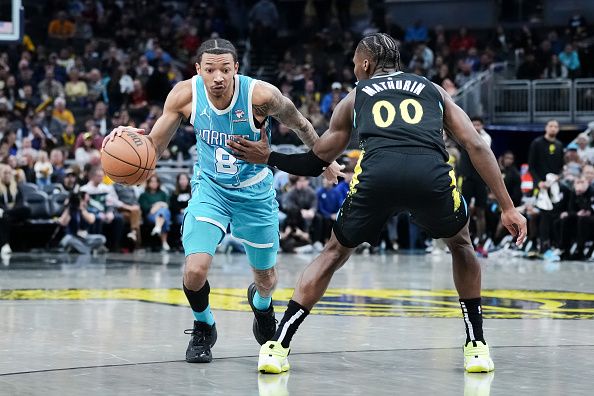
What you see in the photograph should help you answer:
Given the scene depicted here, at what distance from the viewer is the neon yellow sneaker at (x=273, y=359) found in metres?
6.25

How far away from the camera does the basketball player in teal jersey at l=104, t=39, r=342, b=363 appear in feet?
22.9

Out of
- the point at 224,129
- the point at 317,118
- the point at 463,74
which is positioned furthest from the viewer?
the point at 463,74

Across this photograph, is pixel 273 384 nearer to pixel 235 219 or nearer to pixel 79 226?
pixel 235 219

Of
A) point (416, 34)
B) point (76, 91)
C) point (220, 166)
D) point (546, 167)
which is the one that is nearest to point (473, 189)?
point (546, 167)

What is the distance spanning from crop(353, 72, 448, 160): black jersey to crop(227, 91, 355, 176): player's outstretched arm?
9 centimetres

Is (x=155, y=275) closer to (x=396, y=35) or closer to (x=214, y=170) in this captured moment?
(x=214, y=170)

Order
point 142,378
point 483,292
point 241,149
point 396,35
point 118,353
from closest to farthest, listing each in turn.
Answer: point 142,378, point 241,149, point 118,353, point 483,292, point 396,35

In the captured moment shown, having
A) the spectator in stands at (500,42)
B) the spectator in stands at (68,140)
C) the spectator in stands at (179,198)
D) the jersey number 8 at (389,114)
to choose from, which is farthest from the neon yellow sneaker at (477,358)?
the spectator in stands at (500,42)

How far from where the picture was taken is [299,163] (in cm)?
654

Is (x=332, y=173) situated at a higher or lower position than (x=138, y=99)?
lower

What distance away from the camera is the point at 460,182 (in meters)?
17.9

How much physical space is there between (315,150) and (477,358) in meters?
1.45

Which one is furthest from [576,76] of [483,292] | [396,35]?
[483,292]

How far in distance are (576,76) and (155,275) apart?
1426cm
